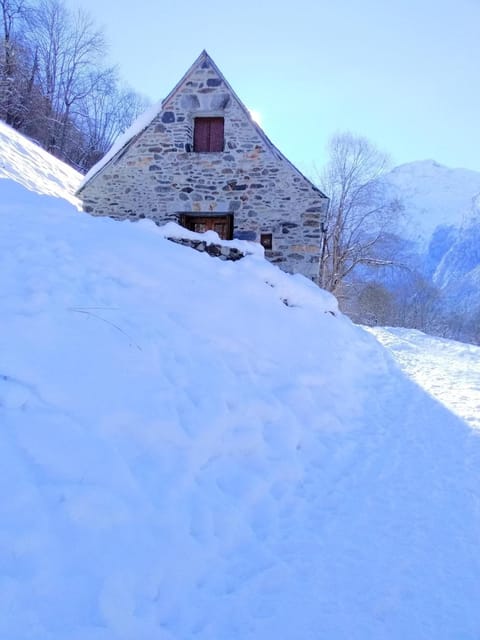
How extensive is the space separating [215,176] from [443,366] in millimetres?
6654

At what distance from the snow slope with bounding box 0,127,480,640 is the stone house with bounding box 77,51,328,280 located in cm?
517

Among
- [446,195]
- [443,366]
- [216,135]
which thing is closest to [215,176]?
[216,135]

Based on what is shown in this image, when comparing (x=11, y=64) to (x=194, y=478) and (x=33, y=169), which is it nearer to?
(x=33, y=169)

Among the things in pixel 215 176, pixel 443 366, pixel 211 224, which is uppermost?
pixel 215 176

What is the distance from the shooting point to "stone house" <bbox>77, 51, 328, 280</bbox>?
9500 millimetres

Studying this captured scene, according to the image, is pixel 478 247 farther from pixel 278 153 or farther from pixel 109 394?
pixel 109 394

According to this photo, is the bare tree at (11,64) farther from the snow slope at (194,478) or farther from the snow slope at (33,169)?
the snow slope at (194,478)

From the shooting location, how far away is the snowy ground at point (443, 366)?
548cm

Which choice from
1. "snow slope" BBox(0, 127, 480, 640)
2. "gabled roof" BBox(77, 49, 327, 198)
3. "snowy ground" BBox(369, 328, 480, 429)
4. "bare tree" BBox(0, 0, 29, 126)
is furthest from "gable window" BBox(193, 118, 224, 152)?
"bare tree" BBox(0, 0, 29, 126)

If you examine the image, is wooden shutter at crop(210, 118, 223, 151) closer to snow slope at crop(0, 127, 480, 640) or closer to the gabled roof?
the gabled roof

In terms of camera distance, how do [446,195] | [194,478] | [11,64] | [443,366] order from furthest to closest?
[446,195]
[11,64]
[443,366]
[194,478]

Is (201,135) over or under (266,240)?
over

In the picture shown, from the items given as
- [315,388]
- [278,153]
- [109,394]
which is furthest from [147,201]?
[109,394]

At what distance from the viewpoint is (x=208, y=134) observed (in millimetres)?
9859
